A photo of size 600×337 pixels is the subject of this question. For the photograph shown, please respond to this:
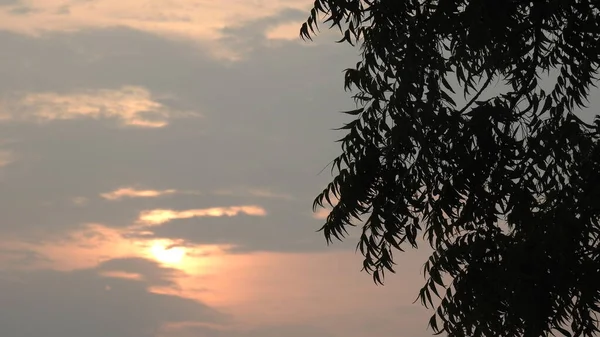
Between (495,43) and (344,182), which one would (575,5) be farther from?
(344,182)

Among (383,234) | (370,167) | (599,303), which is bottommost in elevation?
(599,303)

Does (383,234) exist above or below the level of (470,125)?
below

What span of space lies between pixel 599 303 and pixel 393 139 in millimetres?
2647

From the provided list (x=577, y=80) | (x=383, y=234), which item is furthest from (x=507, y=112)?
(x=383, y=234)

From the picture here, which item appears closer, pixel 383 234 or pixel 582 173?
pixel 582 173

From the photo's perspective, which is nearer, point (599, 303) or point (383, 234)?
point (599, 303)

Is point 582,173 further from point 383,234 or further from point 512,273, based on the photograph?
point 383,234

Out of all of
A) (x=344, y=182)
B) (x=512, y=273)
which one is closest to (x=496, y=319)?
(x=512, y=273)

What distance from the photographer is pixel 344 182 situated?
11000mm

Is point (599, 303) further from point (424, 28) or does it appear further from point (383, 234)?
point (424, 28)

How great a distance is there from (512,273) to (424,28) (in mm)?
Result: 2786

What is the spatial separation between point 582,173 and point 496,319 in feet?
5.83

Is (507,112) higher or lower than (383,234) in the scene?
higher

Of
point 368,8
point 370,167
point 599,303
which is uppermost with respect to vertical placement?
point 368,8
